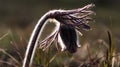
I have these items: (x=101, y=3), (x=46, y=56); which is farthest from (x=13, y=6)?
(x=46, y=56)

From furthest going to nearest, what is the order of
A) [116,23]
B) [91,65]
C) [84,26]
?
[116,23], [91,65], [84,26]

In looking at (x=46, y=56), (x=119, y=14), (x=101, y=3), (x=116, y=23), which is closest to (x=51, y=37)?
(x=46, y=56)

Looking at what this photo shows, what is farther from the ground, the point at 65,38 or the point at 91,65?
the point at 65,38

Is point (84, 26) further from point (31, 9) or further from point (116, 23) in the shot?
point (31, 9)

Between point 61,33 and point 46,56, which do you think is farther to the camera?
point 46,56

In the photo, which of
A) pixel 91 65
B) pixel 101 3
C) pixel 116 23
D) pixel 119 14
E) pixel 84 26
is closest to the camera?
pixel 84 26

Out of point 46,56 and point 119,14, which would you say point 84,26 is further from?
point 119,14
